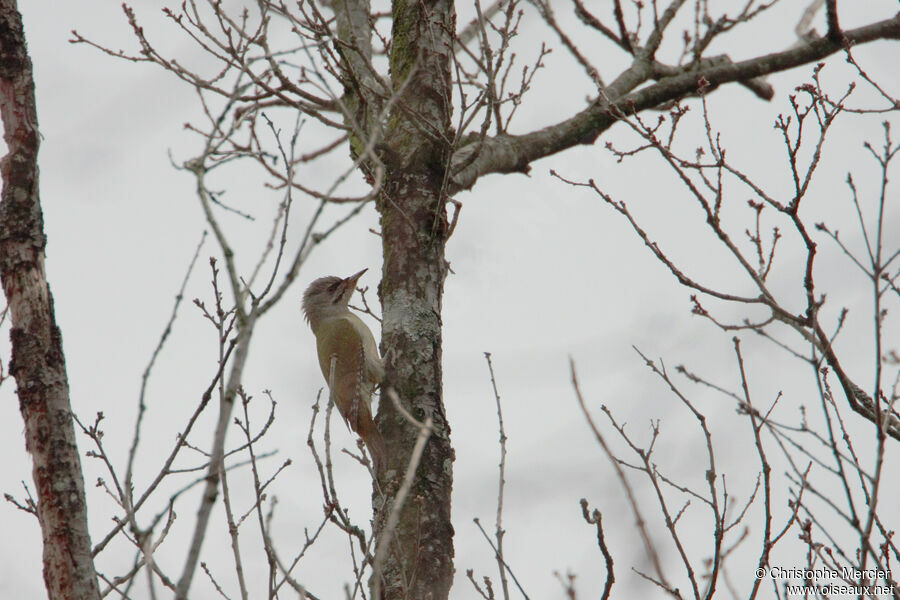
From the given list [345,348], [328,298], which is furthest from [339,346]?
[328,298]

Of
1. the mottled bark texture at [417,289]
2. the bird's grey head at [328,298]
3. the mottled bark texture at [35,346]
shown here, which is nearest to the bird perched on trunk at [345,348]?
the bird's grey head at [328,298]

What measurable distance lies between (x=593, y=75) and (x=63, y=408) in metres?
4.54

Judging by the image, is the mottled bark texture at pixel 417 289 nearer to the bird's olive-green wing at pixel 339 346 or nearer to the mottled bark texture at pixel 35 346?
the mottled bark texture at pixel 35 346

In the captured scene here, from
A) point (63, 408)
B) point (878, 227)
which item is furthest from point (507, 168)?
point (63, 408)

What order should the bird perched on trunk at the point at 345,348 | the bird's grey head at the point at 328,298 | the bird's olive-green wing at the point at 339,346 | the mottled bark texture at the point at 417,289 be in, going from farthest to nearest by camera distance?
the bird's grey head at the point at 328,298, the bird's olive-green wing at the point at 339,346, the bird perched on trunk at the point at 345,348, the mottled bark texture at the point at 417,289

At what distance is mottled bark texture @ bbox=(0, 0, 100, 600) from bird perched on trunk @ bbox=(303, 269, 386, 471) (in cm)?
262

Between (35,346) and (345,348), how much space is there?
4.16 m

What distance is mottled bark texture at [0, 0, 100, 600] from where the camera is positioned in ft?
9.71

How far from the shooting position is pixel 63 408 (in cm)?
312

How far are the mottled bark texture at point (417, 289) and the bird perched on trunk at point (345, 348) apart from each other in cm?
120

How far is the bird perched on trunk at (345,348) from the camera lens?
650 cm

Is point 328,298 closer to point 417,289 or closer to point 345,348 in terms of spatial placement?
point 345,348

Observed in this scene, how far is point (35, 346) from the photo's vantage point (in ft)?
10.4

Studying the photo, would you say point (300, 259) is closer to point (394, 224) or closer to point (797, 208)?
point (797, 208)
